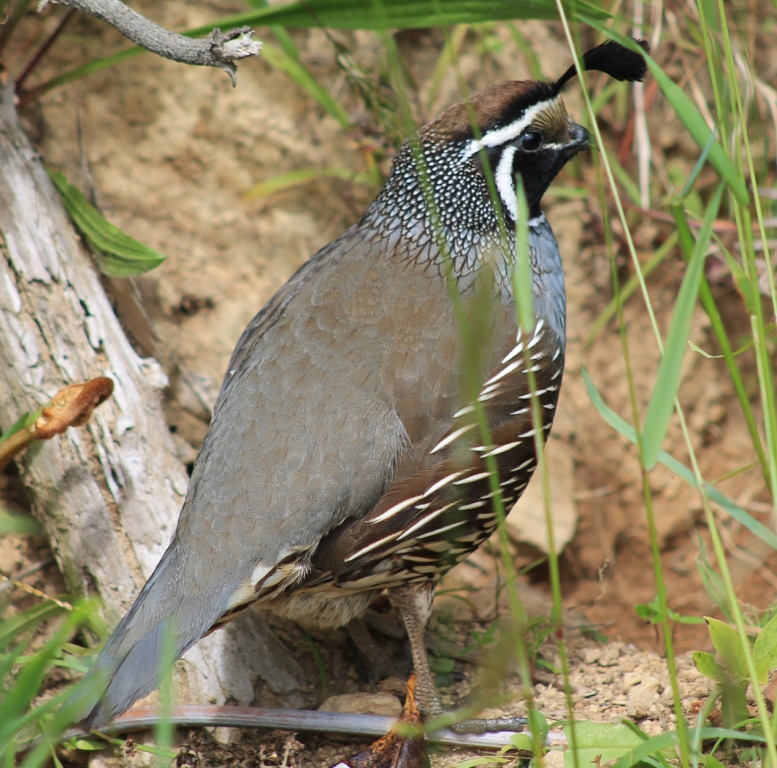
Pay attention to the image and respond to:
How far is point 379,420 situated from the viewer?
2807 millimetres

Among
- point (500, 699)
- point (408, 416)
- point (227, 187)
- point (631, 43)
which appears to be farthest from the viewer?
point (227, 187)

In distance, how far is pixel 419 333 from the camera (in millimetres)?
2973

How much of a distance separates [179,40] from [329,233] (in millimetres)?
1963

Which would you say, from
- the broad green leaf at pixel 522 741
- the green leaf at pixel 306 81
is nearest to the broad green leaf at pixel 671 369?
the broad green leaf at pixel 522 741

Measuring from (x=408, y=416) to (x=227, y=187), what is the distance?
7.71 ft

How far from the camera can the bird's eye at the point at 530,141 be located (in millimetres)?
3270

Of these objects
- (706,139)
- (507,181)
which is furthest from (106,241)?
(706,139)

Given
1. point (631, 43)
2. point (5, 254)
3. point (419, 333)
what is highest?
point (5, 254)

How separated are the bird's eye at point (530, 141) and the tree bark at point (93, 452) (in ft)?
5.78

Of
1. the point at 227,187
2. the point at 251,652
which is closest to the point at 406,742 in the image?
the point at 251,652

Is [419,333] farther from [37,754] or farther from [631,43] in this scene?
[37,754]

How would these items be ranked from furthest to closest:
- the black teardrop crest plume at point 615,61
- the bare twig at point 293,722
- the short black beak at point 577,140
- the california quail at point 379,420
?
1. the short black beak at point 577,140
2. the black teardrop crest plume at point 615,61
3. the bare twig at point 293,722
4. the california quail at point 379,420

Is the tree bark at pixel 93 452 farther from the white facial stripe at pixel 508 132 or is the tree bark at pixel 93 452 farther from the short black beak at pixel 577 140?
the short black beak at pixel 577 140

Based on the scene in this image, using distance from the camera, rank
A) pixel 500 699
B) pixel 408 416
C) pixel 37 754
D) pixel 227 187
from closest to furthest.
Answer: pixel 500 699 < pixel 37 754 < pixel 408 416 < pixel 227 187
